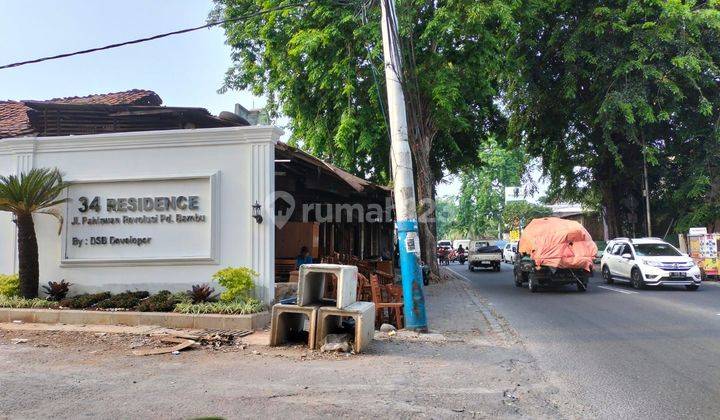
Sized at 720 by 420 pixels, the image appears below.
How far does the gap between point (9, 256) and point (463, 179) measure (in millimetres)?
48242

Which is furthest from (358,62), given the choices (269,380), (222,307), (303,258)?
(269,380)

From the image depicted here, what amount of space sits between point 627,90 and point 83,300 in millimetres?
20795

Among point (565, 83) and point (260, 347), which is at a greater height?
point (565, 83)

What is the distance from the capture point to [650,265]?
51.9 ft

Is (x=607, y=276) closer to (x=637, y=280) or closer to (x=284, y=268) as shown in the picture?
(x=637, y=280)

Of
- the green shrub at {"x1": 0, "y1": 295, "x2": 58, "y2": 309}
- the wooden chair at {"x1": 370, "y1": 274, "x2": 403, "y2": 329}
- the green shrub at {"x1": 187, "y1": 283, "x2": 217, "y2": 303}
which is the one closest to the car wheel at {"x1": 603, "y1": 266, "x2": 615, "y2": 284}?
the wooden chair at {"x1": 370, "y1": 274, "x2": 403, "y2": 329}

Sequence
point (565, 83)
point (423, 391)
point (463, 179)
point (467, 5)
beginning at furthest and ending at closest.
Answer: point (463, 179), point (565, 83), point (467, 5), point (423, 391)

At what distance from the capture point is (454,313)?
1148 centimetres

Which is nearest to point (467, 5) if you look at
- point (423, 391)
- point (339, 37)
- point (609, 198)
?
point (339, 37)

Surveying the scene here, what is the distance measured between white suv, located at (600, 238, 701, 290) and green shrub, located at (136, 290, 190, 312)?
45.0ft

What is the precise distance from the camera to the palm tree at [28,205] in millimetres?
9492

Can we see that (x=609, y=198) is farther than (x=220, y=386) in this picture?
Yes

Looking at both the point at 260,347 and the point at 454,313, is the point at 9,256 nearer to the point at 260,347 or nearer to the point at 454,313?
the point at 260,347

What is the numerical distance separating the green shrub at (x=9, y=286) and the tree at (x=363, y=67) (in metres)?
8.99
